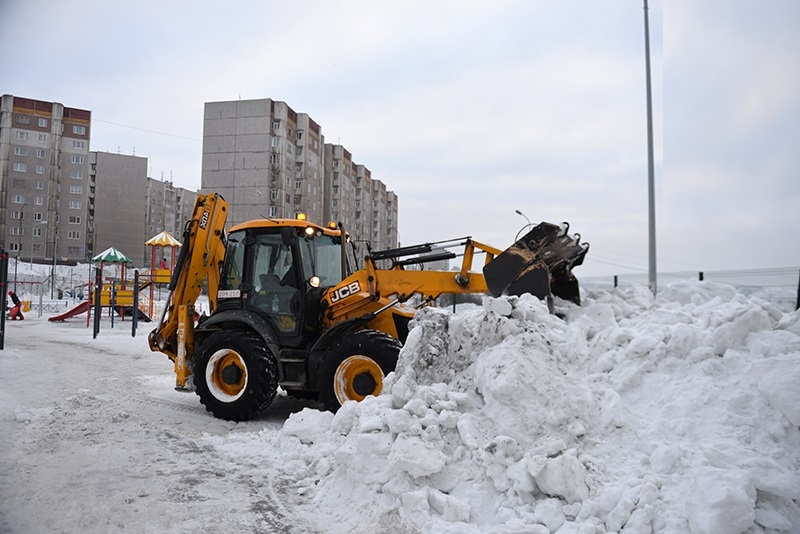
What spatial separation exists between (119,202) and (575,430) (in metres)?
73.4

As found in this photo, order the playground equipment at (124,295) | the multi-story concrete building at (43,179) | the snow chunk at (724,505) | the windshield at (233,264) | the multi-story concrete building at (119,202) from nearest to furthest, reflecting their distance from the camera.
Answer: the snow chunk at (724,505)
the windshield at (233,264)
the playground equipment at (124,295)
the multi-story concrete building at (43,179)
the multi-story concrete building at (119,202)

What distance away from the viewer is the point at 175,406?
7.25m

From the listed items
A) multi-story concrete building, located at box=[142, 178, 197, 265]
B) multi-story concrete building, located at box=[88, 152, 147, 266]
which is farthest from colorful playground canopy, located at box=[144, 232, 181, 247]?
multi-story concrete building, located at box=[142, 178, 197, 265]

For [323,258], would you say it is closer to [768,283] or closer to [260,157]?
[768,283]

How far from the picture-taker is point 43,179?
5681 centimetres

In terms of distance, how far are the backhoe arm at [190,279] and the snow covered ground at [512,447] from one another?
1.72 m

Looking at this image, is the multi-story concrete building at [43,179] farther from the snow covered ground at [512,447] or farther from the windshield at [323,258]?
the snow covered ground at [512,447]

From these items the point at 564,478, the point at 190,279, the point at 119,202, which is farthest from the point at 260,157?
the point at 564,478

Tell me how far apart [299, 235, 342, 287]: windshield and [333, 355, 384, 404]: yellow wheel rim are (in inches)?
51.7

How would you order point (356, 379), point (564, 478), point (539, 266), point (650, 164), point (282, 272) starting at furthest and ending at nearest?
point (650, 164), point (282, 272), point (356, 379), point (539, 266), point (564, 478)

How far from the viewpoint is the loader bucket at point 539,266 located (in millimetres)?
5516

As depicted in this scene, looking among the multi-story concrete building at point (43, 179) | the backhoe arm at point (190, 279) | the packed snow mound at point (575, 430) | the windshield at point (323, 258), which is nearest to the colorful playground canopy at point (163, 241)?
the backhoe arm at point (190, 279)

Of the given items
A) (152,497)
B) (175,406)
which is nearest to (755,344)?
(152,497)

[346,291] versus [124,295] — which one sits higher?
[346,291]
